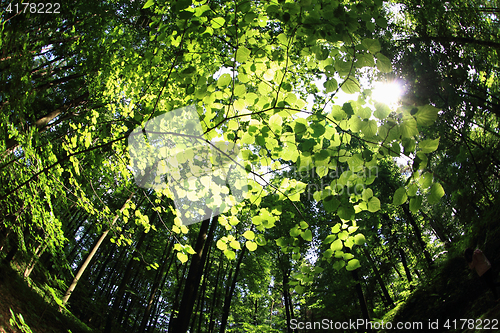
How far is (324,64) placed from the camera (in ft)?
4.04

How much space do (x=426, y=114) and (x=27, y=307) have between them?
6.02m

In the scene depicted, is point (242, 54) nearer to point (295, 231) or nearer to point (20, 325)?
point (295, 231)

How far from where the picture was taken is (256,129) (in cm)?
124

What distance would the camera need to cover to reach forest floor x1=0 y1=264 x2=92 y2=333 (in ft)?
11.4

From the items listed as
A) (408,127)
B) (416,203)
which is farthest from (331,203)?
(408,127)

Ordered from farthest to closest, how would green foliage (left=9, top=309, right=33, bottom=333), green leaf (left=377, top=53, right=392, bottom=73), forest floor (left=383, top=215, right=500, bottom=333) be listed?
forest floor (left=383, top=215, right=500, bottom=333) < green foliage (left=9, top=309, right=33, bottom=333) < green leaf (left=377, top=53, right=392, bottom=73)

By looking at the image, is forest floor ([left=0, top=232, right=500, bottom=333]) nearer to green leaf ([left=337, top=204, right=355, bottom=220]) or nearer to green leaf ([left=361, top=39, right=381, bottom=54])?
green leaf ([left=337, top=204, right=355, bottom=220])

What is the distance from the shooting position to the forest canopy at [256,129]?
1.08m

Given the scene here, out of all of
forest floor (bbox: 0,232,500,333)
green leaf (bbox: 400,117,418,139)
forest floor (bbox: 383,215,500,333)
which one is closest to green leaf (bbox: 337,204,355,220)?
green leaf (bbox: 400,117,418,139)

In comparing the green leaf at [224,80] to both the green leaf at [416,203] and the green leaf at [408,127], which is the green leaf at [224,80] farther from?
the green leaf at [416,203]

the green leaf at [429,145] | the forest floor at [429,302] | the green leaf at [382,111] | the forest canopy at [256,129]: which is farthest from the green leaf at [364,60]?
the forest floor at [429,302]

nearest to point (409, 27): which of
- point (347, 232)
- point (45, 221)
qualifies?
point (347, 232)

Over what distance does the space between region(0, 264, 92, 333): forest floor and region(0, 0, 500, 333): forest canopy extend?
0.21m

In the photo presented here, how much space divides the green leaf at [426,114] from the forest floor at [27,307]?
448 centimetres
